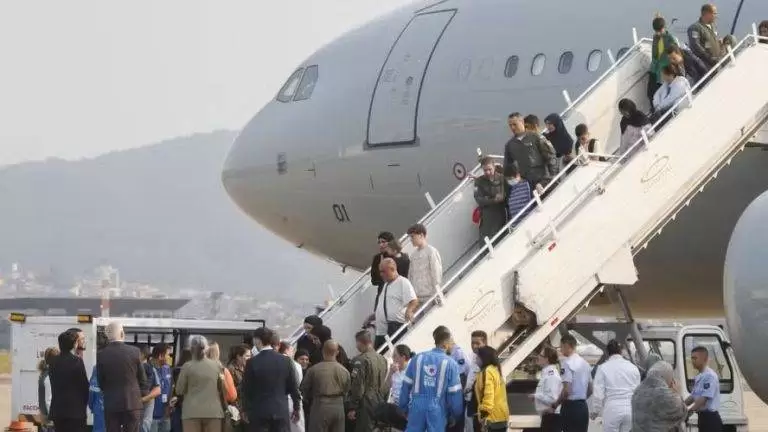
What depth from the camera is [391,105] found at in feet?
70.1

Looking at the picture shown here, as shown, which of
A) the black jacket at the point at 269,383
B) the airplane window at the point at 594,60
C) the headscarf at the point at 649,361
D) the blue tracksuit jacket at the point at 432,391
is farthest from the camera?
the airplane window at the point at 594,60

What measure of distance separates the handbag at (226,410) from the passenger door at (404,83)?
5618 millimetres

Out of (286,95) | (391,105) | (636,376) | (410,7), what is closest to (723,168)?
(636,376)

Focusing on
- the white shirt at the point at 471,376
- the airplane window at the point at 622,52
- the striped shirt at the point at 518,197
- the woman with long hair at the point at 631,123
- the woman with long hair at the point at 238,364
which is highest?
the airplane window at the point at 622,52

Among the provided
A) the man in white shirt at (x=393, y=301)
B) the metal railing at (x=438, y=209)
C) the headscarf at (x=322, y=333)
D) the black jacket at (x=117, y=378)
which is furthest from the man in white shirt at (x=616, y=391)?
the black jacket at (x=117, y=378)

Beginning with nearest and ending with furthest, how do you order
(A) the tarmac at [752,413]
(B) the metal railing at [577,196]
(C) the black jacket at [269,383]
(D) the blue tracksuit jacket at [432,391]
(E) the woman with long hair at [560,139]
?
1. (D) the blue tracksuit jacket at [432,391]
2. (C) the black jacket at [269,383]
3. (B) the metal railing at [577,196]
4. (E) the woman with long hair at [560,139]
5. (A) the tarmac at [752,413]

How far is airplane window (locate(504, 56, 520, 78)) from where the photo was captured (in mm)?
19594

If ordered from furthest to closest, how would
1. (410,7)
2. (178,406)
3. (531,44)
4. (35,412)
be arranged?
(410,7) < (35,412) < (531,44) < (178,406)

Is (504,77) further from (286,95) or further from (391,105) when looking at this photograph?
(286,95)

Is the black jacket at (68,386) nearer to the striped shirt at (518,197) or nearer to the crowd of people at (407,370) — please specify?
the crowd of people at (407,370)

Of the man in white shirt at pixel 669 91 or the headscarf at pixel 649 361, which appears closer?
the man in white shirt at pixel 669 91

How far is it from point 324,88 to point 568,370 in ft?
27.4

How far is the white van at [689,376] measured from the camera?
1986 centimetres

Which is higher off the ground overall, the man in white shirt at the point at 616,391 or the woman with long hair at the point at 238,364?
the woman with long hair at the point at 238,364
